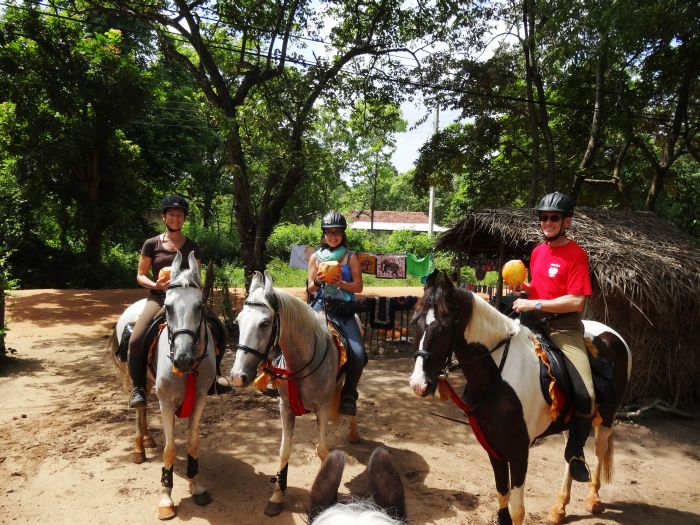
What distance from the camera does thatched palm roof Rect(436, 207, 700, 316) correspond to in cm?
632

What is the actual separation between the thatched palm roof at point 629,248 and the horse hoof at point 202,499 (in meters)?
5.90

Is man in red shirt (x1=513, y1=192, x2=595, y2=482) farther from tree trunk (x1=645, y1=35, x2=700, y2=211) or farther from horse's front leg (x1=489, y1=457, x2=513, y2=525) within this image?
tree trunk (x1=645, y1=35, x2=700, y2=211)

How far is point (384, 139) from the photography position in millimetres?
14789

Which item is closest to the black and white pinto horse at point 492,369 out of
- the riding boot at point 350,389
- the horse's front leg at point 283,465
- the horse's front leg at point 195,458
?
the riding boot at point 350,389

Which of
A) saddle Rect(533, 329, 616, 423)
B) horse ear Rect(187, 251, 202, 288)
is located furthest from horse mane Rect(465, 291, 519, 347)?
horse ear Rect(187, 251, 202, 288)

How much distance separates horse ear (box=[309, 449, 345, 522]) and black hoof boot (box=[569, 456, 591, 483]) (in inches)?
111

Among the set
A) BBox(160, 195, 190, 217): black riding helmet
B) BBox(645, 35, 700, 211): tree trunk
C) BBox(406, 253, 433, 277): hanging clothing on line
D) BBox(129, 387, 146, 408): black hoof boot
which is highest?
BBox(645, 35, 700, 211): tree trunk

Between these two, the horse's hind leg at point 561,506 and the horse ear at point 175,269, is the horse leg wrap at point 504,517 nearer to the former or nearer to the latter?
the horse's hind leg at point 561,506

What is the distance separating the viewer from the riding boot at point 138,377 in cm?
421

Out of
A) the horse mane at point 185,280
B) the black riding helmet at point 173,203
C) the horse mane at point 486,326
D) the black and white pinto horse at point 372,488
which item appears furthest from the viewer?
the black riding helmet at point 173,203

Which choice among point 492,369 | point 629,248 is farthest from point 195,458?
point 629,248

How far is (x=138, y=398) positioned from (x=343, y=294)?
2.28 meters

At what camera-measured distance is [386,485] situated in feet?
4.48

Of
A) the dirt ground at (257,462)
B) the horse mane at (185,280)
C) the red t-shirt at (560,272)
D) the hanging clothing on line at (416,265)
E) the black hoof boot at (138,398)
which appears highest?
the red t-shirt at (560,272)
